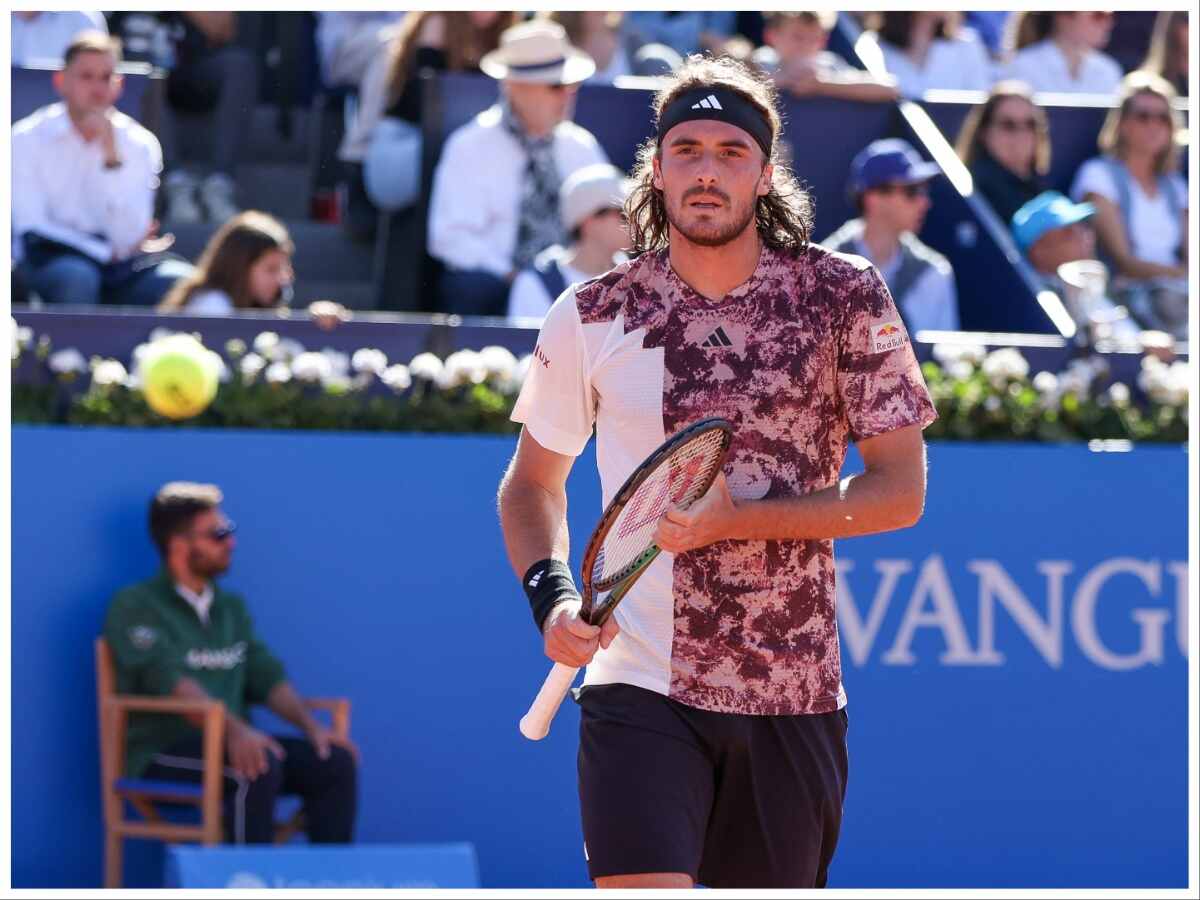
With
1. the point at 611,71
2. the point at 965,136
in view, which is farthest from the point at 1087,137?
the point at 611,71

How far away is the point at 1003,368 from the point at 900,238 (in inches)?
51.1

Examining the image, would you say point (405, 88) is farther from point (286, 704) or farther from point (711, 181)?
point (711, 181)

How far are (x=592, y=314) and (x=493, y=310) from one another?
425 cm

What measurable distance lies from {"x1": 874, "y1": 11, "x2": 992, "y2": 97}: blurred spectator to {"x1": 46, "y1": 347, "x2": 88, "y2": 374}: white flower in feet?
Result: 15.9

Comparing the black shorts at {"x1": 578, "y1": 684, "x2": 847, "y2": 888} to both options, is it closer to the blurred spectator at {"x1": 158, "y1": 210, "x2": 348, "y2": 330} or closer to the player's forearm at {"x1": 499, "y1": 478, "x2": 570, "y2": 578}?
the player's forearm at {"x1": 499, "y1": 478, "x2": 570, "y2": 578}

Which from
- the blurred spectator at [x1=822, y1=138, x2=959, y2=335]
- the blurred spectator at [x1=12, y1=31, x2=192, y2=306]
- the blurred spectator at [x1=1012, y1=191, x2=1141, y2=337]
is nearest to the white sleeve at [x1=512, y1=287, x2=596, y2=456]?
the blurred spectator at [x1=12, y1=31, x2=192, y2=306]

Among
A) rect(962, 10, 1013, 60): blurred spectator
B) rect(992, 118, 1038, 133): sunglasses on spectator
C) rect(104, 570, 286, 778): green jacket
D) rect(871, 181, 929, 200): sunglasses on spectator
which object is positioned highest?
rect(962, 10, 1013, 60): blurred spectator

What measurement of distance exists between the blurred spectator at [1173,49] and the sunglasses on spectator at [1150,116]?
1.62 metres

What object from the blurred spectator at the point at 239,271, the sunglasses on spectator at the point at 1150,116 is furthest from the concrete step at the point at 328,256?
the sunglasses on spectator at the point at 1150,116

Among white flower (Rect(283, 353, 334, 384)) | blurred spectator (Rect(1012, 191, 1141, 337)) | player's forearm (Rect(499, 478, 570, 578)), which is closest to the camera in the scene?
player's forearm (Rect(499, 478, 570, 578))

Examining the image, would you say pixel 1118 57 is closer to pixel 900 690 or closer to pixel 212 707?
pixel 900 690

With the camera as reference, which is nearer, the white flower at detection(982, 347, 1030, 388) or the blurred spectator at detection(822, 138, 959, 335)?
the white flower at detection(982, 347, 1030, 388)

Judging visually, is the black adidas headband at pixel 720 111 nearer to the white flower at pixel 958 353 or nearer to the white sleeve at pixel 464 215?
the white flower at pixel 958 353

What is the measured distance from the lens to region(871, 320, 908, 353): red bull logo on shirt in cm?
350
